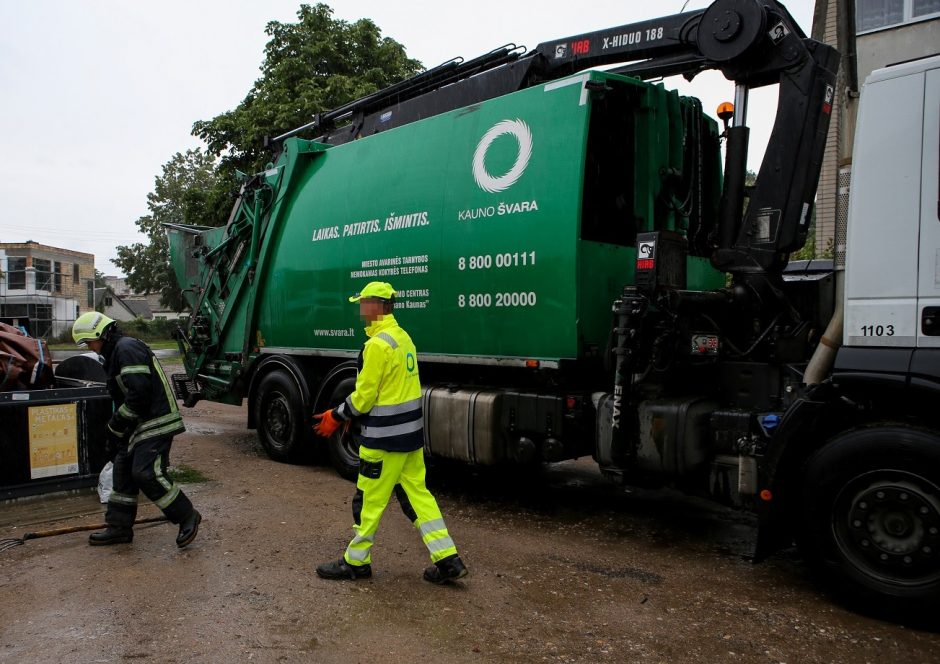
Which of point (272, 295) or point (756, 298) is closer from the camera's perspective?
point (756, 298)

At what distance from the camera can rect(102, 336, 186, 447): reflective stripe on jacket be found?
4.81 metres

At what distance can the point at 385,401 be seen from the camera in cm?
424

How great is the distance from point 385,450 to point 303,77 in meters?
16.3

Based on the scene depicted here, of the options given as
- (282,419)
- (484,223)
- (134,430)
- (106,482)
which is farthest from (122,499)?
(484,223)

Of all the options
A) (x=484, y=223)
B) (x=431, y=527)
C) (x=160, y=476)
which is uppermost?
(x=484, y=223)

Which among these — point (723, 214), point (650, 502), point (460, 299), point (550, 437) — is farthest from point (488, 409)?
point (723, 214)

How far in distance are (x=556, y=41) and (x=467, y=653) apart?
4.69m

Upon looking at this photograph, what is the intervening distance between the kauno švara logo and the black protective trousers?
2896 mm

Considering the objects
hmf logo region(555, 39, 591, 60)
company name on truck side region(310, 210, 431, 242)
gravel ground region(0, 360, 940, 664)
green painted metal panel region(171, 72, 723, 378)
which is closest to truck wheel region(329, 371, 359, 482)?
green painted metal panel region(171, 72, 723, 378)

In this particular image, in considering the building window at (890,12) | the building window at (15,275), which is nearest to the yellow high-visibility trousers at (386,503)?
the building window at (890,12)

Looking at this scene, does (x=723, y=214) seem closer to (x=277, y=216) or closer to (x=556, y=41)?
(x=556, y=41)

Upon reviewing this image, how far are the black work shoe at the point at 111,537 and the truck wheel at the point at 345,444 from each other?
220cm

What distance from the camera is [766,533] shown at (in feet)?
13.2

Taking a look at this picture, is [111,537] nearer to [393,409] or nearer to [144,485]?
[144,485]
